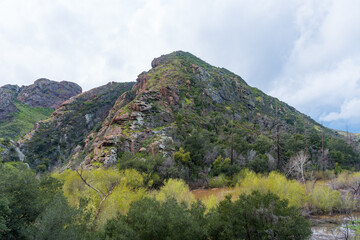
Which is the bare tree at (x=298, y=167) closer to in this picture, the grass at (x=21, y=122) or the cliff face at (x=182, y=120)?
the cliff face at (x=182, y=120)

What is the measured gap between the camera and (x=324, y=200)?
2286cm

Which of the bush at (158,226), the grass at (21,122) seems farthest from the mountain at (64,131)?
the bush at (158,226)

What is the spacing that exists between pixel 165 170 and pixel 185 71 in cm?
6622

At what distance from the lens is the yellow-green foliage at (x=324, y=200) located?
74.2ft

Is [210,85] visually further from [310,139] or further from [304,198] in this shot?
[304,198]

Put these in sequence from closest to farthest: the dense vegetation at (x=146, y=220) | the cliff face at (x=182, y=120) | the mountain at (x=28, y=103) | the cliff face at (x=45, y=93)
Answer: the dense vegetation at (x=146, y=220) → the cliff face at (x=182, y=120) → the mountain at (x=28, y=103) → the cliff face at (x=45, y=93)

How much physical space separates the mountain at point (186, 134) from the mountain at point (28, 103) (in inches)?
1212

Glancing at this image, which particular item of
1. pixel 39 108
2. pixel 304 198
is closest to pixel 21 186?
pixel 304 198

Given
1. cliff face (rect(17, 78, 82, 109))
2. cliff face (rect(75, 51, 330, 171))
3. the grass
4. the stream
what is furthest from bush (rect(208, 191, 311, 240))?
cliff face (rect(17, 78, 82, 109))

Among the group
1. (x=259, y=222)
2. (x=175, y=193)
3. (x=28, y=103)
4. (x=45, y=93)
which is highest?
(x=45, y=93)

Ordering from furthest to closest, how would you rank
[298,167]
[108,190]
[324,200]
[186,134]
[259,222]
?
[186,134], [298,167], [324,200], [108,190], [259,222]

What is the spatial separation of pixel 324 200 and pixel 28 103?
193m

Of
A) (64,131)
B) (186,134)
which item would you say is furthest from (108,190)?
(64,131)

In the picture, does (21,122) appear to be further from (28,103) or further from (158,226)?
(158,226)
